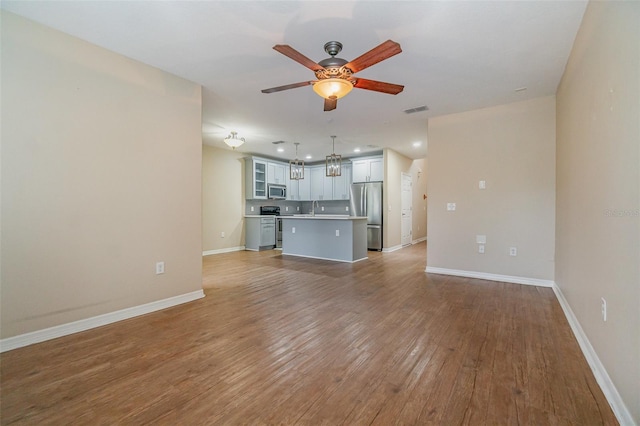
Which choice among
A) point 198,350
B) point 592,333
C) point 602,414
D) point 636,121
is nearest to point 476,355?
point 602,414

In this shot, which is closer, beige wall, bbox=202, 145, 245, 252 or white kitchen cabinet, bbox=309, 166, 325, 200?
beige wall, bbox=202, 145, 245, 252

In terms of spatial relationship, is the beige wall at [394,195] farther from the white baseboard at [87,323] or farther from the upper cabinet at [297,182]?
the white baseboard at [87,323]

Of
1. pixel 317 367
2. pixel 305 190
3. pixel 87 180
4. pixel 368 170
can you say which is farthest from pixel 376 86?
pixel 305 190

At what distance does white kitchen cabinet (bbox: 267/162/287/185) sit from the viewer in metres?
7.88

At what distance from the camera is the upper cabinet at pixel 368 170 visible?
284 inches

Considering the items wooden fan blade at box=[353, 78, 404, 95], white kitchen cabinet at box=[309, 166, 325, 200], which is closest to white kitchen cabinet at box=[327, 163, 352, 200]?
white kitchen cabinet at box=[309, 166, 325, 200]

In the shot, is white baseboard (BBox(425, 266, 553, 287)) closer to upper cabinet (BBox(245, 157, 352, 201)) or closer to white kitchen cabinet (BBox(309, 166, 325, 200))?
upper cabinet (BBox(245, 157, 352, 201))

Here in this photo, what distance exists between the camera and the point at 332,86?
91.8 inches

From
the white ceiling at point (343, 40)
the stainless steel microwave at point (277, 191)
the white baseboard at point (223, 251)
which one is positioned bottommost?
the white baseboard at point (223, 251)

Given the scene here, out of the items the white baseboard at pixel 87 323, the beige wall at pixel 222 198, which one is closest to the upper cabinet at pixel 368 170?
the beige wall at pixel 222 198

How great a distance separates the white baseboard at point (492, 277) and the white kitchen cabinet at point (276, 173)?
4974mm

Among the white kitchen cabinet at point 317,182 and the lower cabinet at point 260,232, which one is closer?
the lower cabinet at point 260,232

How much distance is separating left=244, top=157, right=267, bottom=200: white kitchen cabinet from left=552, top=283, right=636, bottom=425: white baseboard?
659 cm

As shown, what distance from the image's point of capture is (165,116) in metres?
3.04
